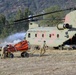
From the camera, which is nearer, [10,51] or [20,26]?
[10,51]

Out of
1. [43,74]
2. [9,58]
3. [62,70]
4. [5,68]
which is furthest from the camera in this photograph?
[9,58]

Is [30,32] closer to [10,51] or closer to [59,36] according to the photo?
[59,36]

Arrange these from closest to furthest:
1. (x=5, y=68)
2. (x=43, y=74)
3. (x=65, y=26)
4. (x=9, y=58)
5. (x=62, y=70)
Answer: (x=43, y=74) < (x=62, y=70) < (x=5, y=68) < (x=9, y=58) < (x=65, y=26)

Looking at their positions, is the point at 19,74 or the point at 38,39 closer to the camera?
the point at 19,74

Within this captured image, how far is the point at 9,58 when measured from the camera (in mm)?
23656

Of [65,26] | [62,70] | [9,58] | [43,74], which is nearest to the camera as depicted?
[43,74]

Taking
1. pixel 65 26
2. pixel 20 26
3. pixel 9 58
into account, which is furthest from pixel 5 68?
pixel 20 26

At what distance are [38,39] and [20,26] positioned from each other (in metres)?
44.6

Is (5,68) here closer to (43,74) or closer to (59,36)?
(43,74)

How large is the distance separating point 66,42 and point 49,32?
169 cm

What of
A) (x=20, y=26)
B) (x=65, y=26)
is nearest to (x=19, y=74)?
(x=65, y=26)

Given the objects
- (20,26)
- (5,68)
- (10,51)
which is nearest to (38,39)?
(10,51)

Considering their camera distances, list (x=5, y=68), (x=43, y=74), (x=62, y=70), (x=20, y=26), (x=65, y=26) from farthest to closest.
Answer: (x=20, y=26), (x=65, y=26), (x=5, y=68), (x=62, y=70), (x=43, y=74)

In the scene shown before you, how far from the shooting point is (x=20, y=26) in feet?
260
